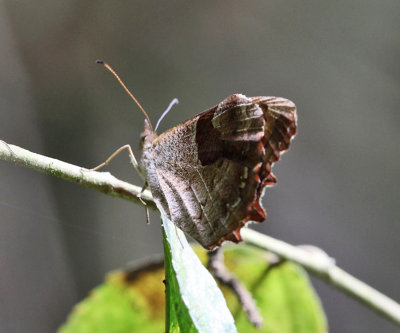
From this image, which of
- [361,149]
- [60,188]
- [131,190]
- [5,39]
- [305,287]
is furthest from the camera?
[361,149]

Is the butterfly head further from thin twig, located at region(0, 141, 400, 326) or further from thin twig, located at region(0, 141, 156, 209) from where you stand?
thin twig, located at region(0, 141, 156, 209)

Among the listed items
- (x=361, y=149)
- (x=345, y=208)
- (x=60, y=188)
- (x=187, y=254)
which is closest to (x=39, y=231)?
(x=60, y=188)

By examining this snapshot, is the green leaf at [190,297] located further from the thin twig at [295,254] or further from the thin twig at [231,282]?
the thin twig at [231,282]

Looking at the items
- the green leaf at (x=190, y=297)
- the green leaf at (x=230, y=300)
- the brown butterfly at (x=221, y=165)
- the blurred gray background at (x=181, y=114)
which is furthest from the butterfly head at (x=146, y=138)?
the blurred gray background at (x=181, y=114)

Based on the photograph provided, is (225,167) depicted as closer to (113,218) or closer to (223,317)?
Result: (223,317)

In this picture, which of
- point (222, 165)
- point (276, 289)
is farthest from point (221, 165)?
point (276, 289)

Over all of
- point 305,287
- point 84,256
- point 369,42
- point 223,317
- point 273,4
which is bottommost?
point 223,317

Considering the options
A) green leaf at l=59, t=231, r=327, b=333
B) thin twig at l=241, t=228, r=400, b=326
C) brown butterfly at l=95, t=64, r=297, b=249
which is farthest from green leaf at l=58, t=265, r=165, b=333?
thin twig at l=241, t=228, r=400, b=326
